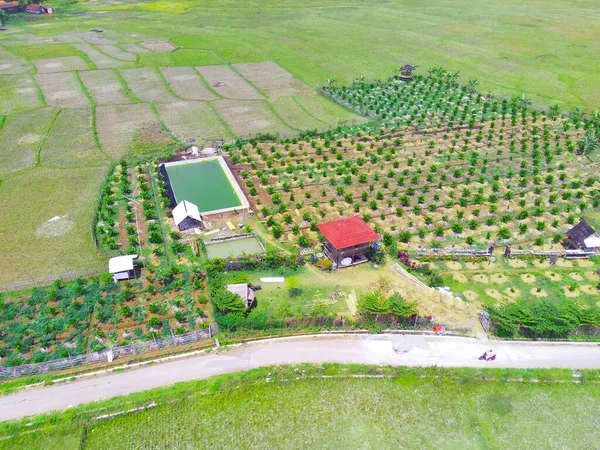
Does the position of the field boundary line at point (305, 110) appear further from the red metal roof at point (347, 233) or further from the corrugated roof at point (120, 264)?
the corrugated roof at point (120, 264)

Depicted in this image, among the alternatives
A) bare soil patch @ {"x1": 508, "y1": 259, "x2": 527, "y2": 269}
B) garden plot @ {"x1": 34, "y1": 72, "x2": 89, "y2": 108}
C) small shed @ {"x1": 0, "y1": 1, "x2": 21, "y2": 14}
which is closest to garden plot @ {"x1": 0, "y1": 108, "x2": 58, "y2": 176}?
garden plot @ {"x1": 34, "y1": 72, "x2": 89, "y2": 108}

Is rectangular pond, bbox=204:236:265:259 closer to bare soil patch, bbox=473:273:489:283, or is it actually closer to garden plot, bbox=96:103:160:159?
bare soil patch, bbox=473:273:489:283

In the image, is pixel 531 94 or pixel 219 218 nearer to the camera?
pixel 219 218

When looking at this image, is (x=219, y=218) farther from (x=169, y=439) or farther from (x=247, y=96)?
(x=247, y=96)

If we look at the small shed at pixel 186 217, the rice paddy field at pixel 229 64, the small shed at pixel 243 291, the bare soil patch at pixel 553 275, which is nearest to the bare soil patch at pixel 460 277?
the bare soil patch at pixel 553 275

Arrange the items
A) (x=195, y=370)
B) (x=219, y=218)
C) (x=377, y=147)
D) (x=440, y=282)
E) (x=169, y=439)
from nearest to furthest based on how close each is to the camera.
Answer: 1. (x=169, y=439)
2. (x=195, y=370)
3. (x=440, y=282)
4. (x=219, y=218)
5. (x=377, y=147)

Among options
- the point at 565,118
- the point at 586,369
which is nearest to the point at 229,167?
the point at 586,369

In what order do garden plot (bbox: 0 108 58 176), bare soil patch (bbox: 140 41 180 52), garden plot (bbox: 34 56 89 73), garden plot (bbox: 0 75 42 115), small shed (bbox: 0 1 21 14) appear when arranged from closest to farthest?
garden plot (bbox: 0 108 58 176) → garden plot (bbox: 0 75 42 115) → garden plot (bbox: 34 56 89 73) → bare soil patch (bbox: 140 41 180 52) → small shed (bbox: 0 1 21 14)

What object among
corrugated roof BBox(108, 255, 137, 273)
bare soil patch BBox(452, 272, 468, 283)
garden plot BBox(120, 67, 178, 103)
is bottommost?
bare soil patch BBox(452, 272, 468, 283)
